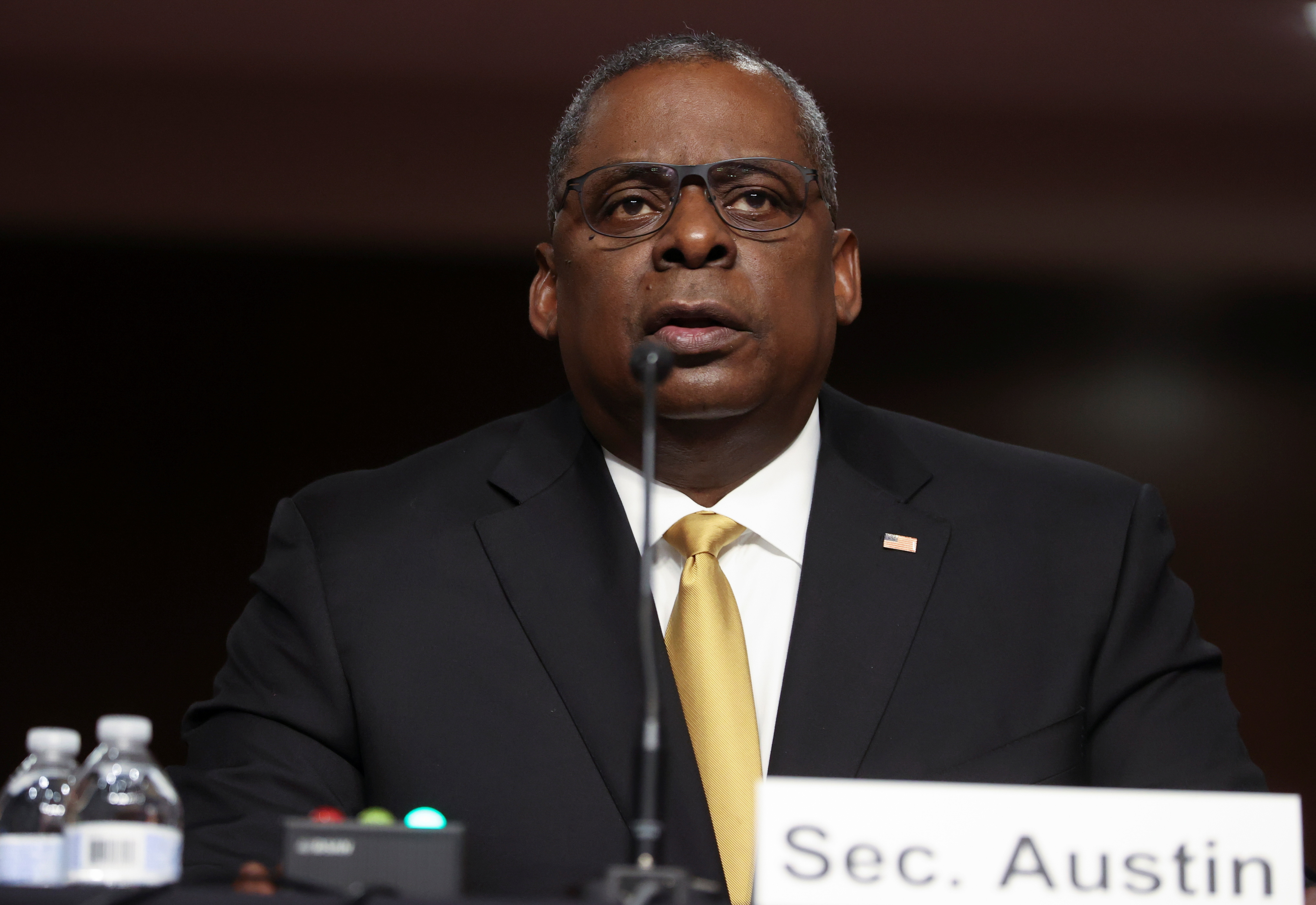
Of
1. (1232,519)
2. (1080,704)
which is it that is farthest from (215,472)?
(1232,519)

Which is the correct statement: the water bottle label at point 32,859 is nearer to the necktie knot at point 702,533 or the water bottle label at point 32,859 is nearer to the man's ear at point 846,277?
the necktie knot at point 702,533

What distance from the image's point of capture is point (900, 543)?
199 centimetres

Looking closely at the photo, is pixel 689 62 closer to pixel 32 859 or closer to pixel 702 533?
pixel 702 533

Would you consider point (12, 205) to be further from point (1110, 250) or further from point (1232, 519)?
point (1232, 519)

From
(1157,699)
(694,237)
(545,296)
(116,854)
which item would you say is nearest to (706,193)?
(694,237)

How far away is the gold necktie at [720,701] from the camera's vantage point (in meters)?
1.75

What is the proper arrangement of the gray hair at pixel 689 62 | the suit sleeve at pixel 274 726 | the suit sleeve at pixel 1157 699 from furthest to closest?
the gray hair at pixel 689 62 → the suit sleeve at pixel 1157 699 → the suit sleeve at pixel 274 726

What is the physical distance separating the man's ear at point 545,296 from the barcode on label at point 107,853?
1.23 meters

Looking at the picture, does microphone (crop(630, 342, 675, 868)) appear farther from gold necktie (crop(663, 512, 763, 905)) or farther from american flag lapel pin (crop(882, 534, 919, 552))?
american flag lapel pin (crop(882, 534, 919, 552))

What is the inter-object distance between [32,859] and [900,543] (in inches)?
46.2

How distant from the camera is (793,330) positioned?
200 cm

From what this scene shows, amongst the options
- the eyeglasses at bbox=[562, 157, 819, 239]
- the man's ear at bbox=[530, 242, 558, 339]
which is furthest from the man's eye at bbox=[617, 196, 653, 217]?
the man's ear at bbox=[530, 242, 558, 339]

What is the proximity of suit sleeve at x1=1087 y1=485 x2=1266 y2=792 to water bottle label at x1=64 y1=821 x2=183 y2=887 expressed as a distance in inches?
46.5

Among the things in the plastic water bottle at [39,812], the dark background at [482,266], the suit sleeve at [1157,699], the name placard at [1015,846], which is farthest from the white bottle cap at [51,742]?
the dark background at [482,266]
